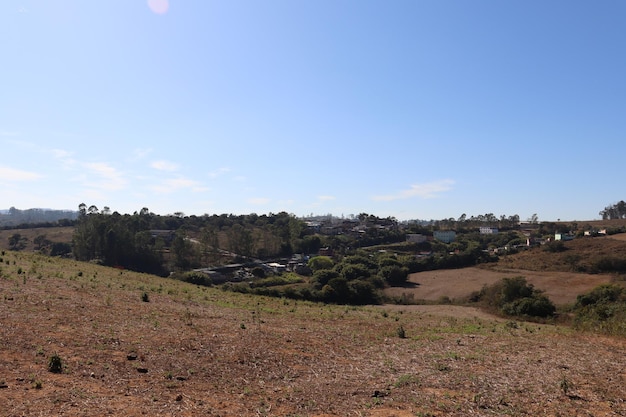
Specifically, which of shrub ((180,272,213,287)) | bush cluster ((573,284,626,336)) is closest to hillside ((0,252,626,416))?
bush cluster ((573,284,626,336))

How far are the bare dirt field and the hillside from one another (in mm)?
38696

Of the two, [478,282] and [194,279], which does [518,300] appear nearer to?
[478,282]

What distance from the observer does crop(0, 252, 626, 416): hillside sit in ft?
27.0

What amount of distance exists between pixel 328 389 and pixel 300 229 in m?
113

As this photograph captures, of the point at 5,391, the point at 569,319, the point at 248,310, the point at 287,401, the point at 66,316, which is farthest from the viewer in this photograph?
the point at 569,319

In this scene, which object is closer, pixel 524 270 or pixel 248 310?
pixel 248 310

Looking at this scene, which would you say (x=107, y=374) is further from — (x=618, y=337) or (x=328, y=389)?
(x=618, y=337)

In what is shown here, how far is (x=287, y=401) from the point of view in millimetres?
8641

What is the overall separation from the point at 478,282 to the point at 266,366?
59512mm

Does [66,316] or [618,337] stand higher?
[66,316]

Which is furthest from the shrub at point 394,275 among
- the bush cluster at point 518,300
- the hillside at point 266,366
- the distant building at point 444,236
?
the distant building at point 444,236

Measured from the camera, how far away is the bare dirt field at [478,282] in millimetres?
54562

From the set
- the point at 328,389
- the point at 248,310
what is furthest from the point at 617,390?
the point at 248,310

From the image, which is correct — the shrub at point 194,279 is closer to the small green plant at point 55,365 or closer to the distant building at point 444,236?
the small green plant at point 55,365
